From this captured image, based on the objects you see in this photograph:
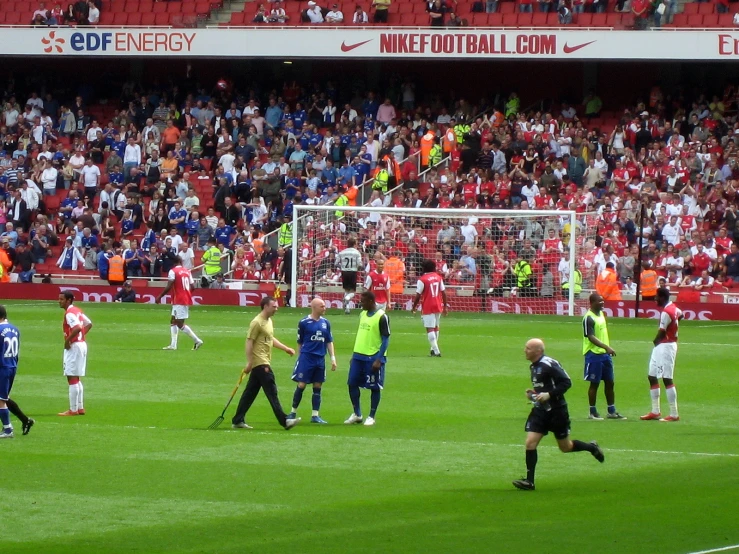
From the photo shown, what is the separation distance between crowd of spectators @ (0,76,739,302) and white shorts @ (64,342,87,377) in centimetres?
1802

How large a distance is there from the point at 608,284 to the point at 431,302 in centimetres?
977

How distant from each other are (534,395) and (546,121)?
1168 inches

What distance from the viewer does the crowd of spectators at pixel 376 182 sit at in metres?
36.9

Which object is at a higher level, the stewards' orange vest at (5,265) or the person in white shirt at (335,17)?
the person in white shirt at (335,17)

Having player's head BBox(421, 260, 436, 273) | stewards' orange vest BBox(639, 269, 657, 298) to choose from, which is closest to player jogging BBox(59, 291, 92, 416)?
player's head BBox(421, 260, 436, 273)

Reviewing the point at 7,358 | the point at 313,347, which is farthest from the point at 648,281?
the point at 7,358

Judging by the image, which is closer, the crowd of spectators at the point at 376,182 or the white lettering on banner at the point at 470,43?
the crowd of spectators at the point at 376,182

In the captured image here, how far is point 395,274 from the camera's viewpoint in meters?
36.1

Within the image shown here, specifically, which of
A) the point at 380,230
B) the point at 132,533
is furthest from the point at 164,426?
the point at 380,230

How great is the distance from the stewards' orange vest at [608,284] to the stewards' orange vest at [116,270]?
14.1 metres

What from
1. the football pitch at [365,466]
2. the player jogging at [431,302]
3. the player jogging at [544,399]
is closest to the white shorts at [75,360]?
the football pitch at [365,466]

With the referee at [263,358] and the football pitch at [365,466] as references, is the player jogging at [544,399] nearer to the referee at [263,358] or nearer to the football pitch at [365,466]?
the football pitch at [365,466]

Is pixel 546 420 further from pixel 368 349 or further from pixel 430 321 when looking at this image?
pixel 430 321

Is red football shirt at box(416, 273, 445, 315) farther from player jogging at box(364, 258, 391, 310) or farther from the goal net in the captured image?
the goal net
